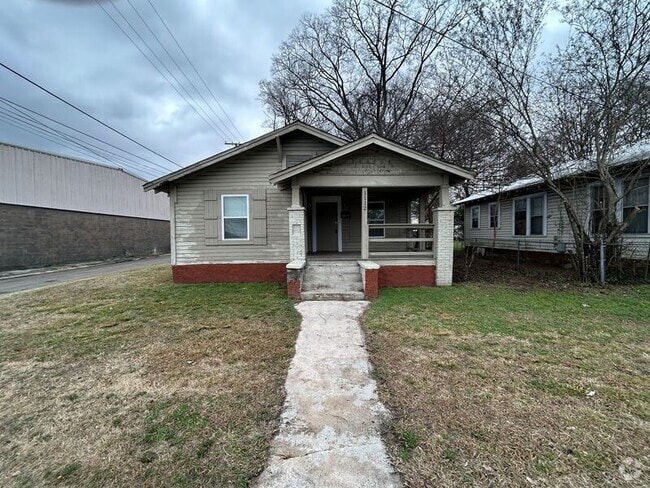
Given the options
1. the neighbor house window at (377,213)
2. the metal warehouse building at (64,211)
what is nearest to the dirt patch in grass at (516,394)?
the neighbor house window at (377,213)

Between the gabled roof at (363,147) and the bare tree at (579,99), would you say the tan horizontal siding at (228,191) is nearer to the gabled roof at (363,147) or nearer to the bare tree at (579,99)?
the gabled roof at (363,147)

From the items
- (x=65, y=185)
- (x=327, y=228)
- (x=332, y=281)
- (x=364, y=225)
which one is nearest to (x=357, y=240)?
(x=327, y=228)

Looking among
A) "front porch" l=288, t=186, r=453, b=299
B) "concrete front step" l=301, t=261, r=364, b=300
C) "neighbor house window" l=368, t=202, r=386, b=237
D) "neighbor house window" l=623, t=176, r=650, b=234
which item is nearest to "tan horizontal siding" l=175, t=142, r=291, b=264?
"front porch" l=288, t=186, r=453, b=299

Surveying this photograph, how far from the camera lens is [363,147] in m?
8.23

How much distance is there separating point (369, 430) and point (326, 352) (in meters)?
1.72

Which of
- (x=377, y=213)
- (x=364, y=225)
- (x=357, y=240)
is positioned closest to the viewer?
(x=364, y=225)

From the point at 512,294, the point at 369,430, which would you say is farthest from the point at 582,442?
the point at 512,294

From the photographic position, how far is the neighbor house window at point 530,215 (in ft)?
41.0

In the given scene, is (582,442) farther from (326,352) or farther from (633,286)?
(633,286)

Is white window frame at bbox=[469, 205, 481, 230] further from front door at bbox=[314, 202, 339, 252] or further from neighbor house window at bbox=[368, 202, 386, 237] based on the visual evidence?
front door at bbox=[314, 202, 339, 252]

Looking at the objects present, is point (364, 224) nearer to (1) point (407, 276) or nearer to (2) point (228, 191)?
(1) point (407, 276)

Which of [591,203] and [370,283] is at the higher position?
[591,203]

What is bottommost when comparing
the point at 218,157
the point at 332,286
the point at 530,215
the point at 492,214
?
the point at 332,286

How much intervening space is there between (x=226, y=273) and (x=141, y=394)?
6496 millimetres
